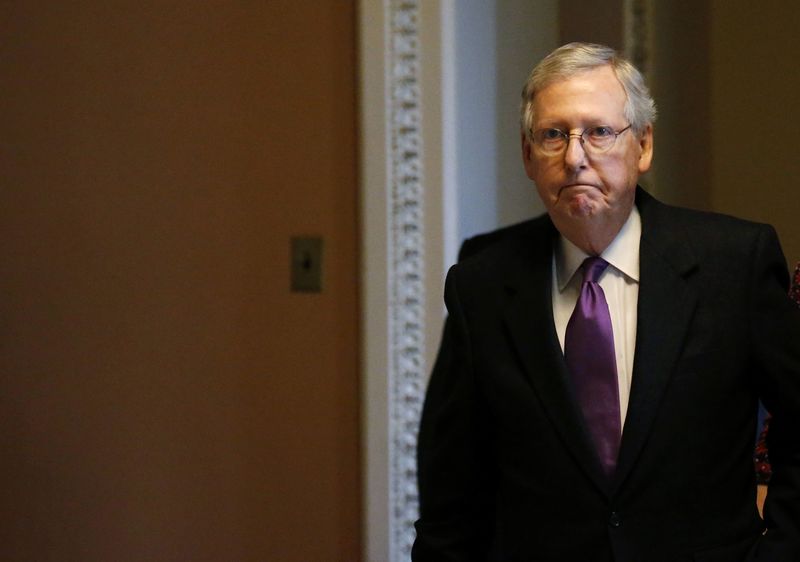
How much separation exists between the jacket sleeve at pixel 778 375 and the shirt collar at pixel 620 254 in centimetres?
13

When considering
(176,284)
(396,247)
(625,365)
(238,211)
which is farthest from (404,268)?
(625,365)

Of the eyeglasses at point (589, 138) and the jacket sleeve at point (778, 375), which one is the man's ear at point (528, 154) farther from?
the jacket sleeve at point (778, 375)

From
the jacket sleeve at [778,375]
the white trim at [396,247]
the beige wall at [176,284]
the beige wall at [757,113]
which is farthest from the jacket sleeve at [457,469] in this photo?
the beige wall at [757,113]

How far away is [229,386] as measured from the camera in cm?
219

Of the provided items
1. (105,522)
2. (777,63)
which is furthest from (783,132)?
(105,522)

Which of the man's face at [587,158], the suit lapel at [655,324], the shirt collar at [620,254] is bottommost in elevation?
the suit lapel at [655,324]

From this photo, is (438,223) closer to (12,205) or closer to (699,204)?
(699,204)

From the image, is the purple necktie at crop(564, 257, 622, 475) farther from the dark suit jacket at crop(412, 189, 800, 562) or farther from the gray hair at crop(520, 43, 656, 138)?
the gray hair at crop(520, 43, 656, 138)

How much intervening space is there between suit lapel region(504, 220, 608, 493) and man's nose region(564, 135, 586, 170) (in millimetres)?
154

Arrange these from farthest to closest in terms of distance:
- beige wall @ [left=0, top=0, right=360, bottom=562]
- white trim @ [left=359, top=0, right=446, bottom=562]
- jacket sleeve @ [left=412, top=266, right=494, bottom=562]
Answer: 1. beige wall @ [left=0, top=0, right=360, bottom=562]
2. white trim @ [left=359, top=0, right=446, bottom=562]
3. jacket sleeve @ [left=412, top=266, right=494, bottom=562]

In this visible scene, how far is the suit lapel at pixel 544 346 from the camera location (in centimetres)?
121

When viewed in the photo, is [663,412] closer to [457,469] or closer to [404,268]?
[457,469]

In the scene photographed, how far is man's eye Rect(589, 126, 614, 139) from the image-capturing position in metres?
1.23

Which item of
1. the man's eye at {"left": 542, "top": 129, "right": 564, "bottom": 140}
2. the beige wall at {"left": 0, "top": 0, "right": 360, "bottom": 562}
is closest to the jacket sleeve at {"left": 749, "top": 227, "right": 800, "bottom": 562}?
the man's eye at {"left": 542, "top": 129, "right": 564, "bottom": 140}
